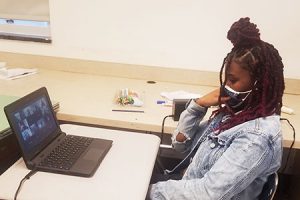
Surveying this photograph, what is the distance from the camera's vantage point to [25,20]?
2.34 metres

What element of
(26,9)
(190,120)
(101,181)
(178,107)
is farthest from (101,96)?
(26,9)

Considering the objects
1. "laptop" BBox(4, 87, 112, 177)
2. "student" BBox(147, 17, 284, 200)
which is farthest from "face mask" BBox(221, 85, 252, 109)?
"laptop" BBox(4, 87, 112, 177)

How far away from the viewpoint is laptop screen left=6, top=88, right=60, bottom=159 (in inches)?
43.0

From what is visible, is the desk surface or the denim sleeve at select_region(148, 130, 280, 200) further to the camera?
the desk surface

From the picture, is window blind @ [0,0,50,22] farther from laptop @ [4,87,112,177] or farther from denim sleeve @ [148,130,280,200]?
denim sleeve @ [148,130,280,200]

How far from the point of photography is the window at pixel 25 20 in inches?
90.6

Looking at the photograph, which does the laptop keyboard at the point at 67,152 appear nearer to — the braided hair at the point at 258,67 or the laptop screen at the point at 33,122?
the laptop screen at the point at 33,122

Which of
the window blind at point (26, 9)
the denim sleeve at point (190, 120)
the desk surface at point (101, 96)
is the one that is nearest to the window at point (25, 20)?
the window blind at point (26, 9)

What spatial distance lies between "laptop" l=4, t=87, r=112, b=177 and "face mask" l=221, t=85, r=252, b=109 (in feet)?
1.70

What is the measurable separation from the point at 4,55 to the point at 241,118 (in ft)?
6.53

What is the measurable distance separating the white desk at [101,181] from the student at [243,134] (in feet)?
0.34

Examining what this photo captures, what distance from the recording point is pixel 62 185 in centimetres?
104

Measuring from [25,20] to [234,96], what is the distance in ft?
5.87

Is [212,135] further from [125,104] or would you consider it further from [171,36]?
Result: [171,36]
